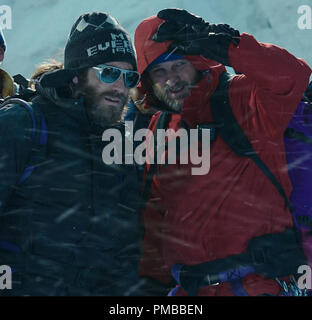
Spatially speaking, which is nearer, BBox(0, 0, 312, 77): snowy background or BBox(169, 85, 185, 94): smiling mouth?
BBox(169, 85, 185, 94): smiling mouth

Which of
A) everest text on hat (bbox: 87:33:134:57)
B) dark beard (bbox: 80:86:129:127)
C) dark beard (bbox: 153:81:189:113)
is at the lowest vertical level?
dark beard (bbox: 80:86:129:127)

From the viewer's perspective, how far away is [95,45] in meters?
3.43

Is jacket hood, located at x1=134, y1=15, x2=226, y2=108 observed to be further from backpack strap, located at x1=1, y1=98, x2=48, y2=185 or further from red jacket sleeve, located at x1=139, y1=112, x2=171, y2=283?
backpack strap, located at x1=1, y1=98, x2=48, y2=185

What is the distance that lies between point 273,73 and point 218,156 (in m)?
0.70

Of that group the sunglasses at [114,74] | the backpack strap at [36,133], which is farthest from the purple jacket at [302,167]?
the backpack strap at [36,133]

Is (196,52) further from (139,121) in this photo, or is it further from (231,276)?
(231,276)

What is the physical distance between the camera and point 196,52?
306cm

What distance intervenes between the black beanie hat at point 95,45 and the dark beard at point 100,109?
0.54 feet

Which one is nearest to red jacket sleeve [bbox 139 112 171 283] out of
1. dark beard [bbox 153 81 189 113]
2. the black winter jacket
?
the black winter jacket

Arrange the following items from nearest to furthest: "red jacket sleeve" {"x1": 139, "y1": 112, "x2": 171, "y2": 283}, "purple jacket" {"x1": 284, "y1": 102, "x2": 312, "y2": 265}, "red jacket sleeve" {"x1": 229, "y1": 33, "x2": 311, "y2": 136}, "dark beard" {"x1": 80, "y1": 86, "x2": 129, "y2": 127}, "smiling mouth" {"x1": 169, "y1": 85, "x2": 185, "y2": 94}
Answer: "red jacket sleeve" {"x1": 229, "y1": 33, "x2": 311, "y2": 136} → "purple jacket" {"x1": 284, "y1": 102, "x2": 312, "y2": 265} → "dark beard" {"x1": 80, "y1": 86, "x2": 129, "y2": 127} → "red jacket sleeve" {"x1": 139, "y1": 112, "x2": 171, "y2": 283} → "smiling mouth" {"x1": 169, "y1": 85, "x2": 185, "y2": 94}

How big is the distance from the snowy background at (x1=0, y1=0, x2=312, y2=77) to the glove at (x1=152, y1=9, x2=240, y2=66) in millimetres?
16010

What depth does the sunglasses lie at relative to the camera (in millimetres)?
3414

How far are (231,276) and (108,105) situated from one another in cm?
137

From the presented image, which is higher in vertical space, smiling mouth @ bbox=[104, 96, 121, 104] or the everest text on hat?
the everest text on hat
